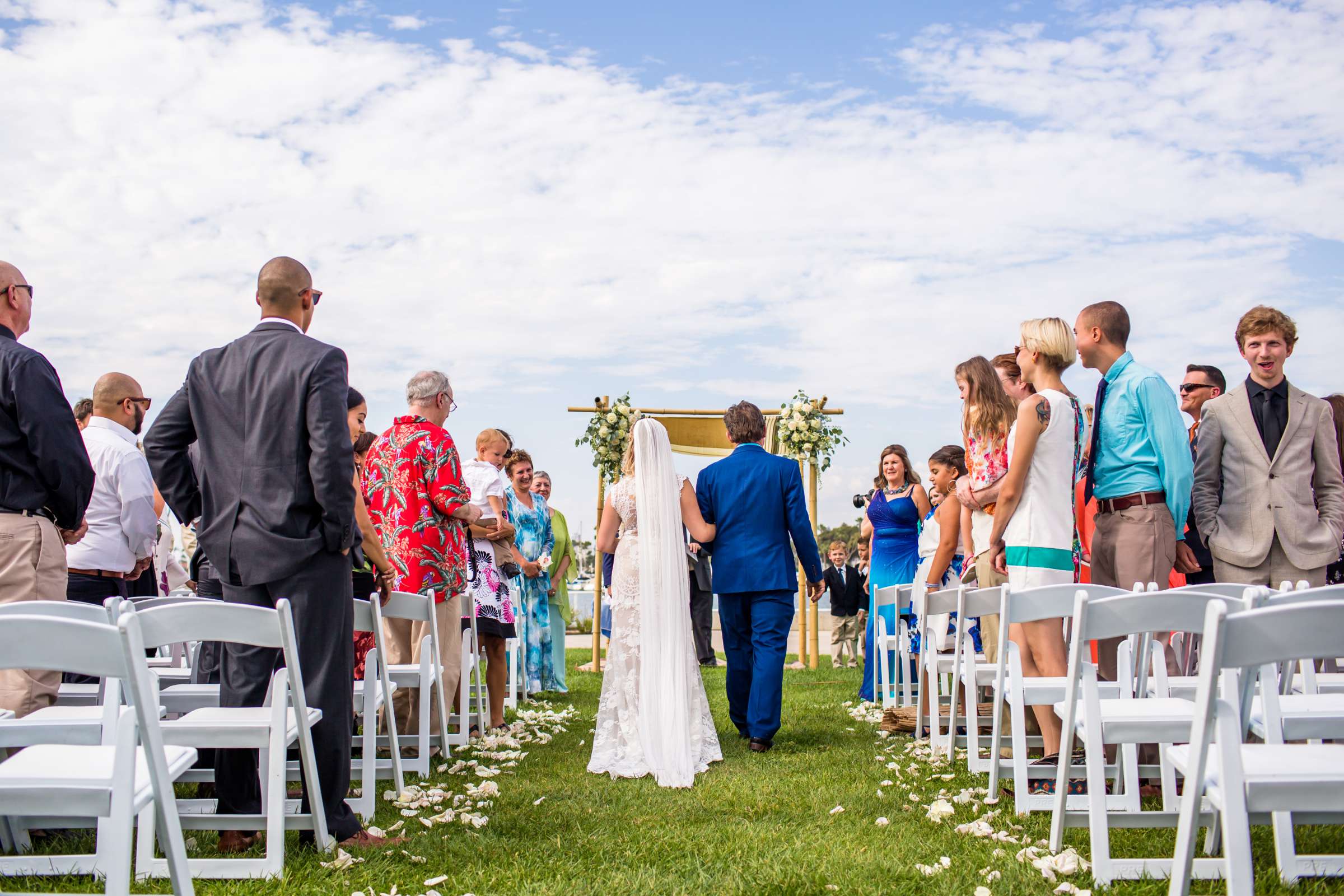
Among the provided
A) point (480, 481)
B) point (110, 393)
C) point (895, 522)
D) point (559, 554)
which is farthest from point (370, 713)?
point (559, 554)

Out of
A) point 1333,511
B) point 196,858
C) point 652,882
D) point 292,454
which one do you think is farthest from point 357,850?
point 1333,511

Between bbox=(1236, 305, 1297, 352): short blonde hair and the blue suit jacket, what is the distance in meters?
2.73

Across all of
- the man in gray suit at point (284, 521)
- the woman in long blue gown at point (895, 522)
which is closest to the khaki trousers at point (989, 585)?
the woman in long blue gown at point (895, 522)

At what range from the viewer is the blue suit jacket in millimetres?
7074

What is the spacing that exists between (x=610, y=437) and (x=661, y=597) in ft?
21.4

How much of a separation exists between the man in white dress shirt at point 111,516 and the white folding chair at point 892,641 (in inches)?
184

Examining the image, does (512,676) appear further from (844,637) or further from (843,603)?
(844,637)

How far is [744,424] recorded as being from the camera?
24.0ft

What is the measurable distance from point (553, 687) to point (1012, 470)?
6644 mm

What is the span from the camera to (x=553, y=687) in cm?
1089

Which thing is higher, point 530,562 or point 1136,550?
point 1136,550

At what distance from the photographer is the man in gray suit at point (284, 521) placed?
4.23 meters

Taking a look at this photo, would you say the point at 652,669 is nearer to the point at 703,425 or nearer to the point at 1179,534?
the point at 1179,534

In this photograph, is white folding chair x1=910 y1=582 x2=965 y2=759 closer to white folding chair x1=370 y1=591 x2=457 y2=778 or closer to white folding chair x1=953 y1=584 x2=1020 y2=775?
white folding chair x1=953 y1=584 x2=1020 y2=775
